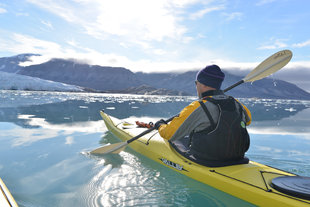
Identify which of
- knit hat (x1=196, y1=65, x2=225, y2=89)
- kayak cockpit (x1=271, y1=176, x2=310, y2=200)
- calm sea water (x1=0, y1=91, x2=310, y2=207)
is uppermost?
knit hat (x1=196, y1=65, x2=225, y2=89)

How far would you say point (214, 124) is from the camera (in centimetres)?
257

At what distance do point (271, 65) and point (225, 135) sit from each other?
129 inches

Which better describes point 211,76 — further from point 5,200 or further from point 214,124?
point 5,200

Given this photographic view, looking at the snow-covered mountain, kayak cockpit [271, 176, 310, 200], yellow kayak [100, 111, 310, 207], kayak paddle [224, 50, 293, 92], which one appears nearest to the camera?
kayak cockpit [271, 176, 310, 200]

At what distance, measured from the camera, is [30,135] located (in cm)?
626

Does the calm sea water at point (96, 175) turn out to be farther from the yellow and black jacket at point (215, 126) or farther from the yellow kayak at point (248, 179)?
the yellow and black jacket at point (215, 126)

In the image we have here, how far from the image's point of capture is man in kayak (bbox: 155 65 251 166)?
8.45 feet

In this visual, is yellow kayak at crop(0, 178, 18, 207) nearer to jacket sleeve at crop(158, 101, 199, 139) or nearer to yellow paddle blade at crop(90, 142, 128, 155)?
jacket sleeve at crop(158, 101, 199, 139)

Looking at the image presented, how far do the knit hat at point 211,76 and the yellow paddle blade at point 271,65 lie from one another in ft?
7.81

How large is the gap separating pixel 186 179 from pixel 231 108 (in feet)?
4.87

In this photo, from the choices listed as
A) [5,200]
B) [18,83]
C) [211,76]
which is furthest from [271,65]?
[18,83]

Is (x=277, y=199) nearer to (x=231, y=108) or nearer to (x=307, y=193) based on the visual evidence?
(x=307, y=193)

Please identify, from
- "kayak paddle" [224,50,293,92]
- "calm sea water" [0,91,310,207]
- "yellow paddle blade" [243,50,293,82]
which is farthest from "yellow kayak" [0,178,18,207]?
"yellow paddle blade" [243,50,293,82]

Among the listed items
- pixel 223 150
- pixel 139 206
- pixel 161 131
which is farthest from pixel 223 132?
pixel 139 206
